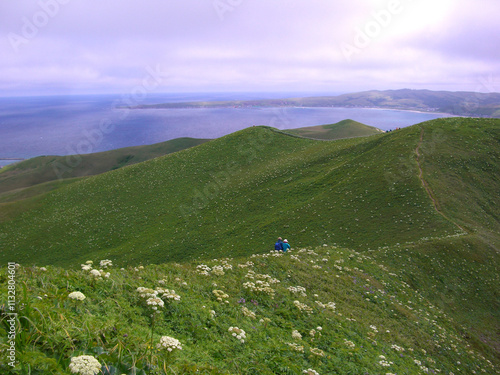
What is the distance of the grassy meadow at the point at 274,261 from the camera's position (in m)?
7.38

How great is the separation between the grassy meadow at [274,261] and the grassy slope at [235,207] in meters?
0.29

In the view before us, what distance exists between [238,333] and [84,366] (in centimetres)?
525

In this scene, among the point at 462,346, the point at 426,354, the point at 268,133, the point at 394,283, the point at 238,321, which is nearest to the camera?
the point at 238,321

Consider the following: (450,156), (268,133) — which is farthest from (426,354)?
(268,133)

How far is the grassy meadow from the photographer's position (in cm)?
738

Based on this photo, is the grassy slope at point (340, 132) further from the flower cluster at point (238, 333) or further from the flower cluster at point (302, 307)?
the flower cluster at point (238, 333)

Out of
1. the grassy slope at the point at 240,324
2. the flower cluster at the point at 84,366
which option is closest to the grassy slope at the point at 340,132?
the grassy slope at the point at 240,324

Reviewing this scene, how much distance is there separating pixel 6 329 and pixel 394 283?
22.2 m

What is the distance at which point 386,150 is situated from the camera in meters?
48.4

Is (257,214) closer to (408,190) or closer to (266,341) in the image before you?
(408,190)

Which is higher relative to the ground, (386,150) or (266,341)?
(386,150)

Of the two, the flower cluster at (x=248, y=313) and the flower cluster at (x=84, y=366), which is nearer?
the flower cluster at (x=84, y=366)

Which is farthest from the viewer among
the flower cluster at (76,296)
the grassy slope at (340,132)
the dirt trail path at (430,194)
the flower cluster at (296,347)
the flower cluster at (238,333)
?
the grassy slope at (340,132)

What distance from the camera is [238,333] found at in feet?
29.4
